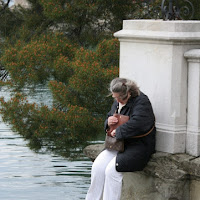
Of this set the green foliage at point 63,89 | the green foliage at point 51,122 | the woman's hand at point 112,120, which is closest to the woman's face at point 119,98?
the woman's hand at point 112,120

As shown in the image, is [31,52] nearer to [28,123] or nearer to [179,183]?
[28,123]

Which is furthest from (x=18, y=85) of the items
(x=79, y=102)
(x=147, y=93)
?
(x=147, y=93)

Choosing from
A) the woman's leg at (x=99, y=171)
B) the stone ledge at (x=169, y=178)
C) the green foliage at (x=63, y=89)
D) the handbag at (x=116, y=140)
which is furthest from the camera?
the green foliage at (x=63, y=89)

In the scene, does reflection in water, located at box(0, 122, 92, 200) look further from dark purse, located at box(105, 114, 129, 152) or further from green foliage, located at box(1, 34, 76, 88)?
dark purse, located at box(105, 114, 129, 152)

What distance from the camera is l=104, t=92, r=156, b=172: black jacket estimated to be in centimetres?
425

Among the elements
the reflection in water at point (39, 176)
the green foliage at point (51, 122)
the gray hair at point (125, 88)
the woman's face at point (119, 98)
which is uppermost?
the gray hair at point (125, 88)

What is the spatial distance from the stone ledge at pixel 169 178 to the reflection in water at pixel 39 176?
561 cm

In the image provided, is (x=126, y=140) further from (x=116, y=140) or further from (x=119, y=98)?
(x=119, y=98)

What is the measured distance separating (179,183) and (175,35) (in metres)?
0.95

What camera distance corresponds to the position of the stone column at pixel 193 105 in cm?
426

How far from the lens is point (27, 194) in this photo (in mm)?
10578

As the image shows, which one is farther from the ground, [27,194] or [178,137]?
[178,137]

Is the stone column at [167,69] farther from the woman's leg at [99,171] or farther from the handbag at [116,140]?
the woman's leg at [99,171]

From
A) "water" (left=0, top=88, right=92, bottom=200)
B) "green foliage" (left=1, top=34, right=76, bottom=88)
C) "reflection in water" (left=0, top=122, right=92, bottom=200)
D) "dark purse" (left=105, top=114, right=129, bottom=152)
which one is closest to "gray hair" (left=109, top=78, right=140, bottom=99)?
"dark purse" (left=105, top=114, right=129, bottom=152)
